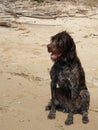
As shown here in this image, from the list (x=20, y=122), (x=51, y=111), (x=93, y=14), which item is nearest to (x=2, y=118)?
(x=20, y=122)

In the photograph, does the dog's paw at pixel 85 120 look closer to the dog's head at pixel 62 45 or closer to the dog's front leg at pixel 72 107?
the dog's front leg at pixel 72 107

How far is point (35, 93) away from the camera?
7.17 meters

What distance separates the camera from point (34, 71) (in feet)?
28.4

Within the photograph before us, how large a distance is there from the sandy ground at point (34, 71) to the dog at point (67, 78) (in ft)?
0.52

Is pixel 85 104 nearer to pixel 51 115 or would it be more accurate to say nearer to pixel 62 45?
pixel 51 115

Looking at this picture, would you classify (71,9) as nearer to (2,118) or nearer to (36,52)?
(36,52)

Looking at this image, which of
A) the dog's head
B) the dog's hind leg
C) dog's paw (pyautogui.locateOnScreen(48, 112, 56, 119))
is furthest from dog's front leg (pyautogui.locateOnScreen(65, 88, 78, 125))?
the dog's head

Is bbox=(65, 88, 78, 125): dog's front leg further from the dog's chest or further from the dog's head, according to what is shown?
the dog's head

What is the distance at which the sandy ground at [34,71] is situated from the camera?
610cm

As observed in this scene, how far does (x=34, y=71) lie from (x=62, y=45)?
3026 mm

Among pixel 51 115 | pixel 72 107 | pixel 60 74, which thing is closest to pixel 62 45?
pixel 60 74

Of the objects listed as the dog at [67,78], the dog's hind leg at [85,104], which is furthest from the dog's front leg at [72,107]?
the dog's hind leg at [85,104]

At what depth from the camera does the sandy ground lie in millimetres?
6102

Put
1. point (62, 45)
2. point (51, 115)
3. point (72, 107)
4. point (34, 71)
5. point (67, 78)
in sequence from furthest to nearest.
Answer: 1. point (34, 71)
2. point (51, 115)
3. point (72, 107)
4. point (67, 78)
5. point (62, 45)
